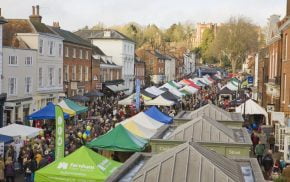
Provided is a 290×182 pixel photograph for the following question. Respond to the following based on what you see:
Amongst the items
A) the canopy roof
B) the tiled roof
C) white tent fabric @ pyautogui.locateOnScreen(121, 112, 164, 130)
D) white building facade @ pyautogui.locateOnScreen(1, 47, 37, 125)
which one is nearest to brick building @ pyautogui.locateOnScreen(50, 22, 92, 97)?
the tiled roof

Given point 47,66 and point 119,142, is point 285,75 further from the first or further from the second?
point 47,66

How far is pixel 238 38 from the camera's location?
99.6 m

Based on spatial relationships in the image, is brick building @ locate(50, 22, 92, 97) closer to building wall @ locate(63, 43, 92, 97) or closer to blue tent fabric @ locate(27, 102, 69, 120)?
building wall @ locate(63, 43, 92, 97)

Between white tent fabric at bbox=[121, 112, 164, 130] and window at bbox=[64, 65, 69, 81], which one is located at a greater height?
window at bbox=[64, 65, 69, 81]

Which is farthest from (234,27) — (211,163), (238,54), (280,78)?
(211,163)

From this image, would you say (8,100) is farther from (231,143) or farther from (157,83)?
(157,83)

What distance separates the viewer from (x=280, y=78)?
96.6 feet

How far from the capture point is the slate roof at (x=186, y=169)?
6793 mm

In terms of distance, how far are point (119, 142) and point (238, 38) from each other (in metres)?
85.4

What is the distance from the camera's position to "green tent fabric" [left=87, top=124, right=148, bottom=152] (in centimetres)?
1731

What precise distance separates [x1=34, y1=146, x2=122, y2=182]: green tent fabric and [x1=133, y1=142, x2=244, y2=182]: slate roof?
513 cm

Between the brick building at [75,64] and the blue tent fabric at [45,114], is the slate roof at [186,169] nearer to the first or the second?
the blue tent fabric at [45,114]

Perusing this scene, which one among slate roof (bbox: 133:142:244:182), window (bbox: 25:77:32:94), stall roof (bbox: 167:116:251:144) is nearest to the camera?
slate roof (bbox: 133:142:244:182)

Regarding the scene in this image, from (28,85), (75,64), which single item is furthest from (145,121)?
(75,64)
